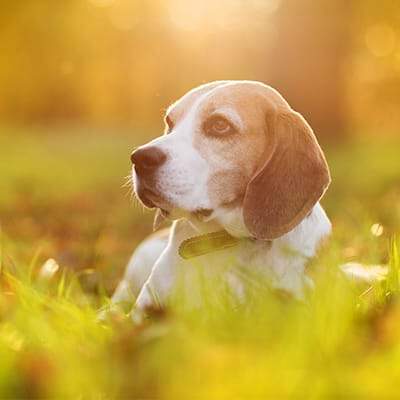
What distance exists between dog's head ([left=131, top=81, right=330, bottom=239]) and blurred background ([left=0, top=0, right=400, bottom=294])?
34.5 inches

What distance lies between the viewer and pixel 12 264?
4105 millimetres

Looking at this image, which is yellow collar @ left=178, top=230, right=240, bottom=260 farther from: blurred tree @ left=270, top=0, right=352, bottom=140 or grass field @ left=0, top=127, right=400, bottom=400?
blurred tree @ left=270, top=0, right=352, bottom=140

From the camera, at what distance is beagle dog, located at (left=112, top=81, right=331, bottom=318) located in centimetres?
389

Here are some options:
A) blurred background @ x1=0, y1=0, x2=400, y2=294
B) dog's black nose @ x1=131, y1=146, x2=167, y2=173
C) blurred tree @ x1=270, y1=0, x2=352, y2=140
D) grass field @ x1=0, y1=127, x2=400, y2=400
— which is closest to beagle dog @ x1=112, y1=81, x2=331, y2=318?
dog's black nose @ x1=131, y1=146, x2=167, y2=173

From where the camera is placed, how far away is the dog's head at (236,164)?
3.89 metres

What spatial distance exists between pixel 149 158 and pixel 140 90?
36918 millimetres

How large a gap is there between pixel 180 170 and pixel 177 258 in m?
0.52

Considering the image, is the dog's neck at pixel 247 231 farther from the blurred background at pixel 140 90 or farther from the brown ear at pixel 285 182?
the blurred background at pixel 140 90

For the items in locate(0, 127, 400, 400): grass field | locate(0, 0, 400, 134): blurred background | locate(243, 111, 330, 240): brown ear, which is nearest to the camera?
locate(0, 127, 400, 400): grass field

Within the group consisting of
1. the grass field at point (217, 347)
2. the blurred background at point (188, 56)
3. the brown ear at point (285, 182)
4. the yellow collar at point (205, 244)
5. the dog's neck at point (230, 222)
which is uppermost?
the grass field at point (217, 347)

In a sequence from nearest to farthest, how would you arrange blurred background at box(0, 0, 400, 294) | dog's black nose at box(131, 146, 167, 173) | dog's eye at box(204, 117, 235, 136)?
1. dog's black nose at box(131, 146, 167, 173)
2. dog's eye at box(204, 117, 235, 136)
3. blurred background at box(0, 0, 400, 294)

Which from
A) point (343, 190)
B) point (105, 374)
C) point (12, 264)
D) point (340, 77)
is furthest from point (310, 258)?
point (340, 77)

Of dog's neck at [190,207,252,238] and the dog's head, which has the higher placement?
the dog's head

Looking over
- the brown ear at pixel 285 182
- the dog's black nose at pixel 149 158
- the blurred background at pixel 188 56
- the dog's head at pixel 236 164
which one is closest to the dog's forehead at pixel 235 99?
the dog's head at pixel 236 164
